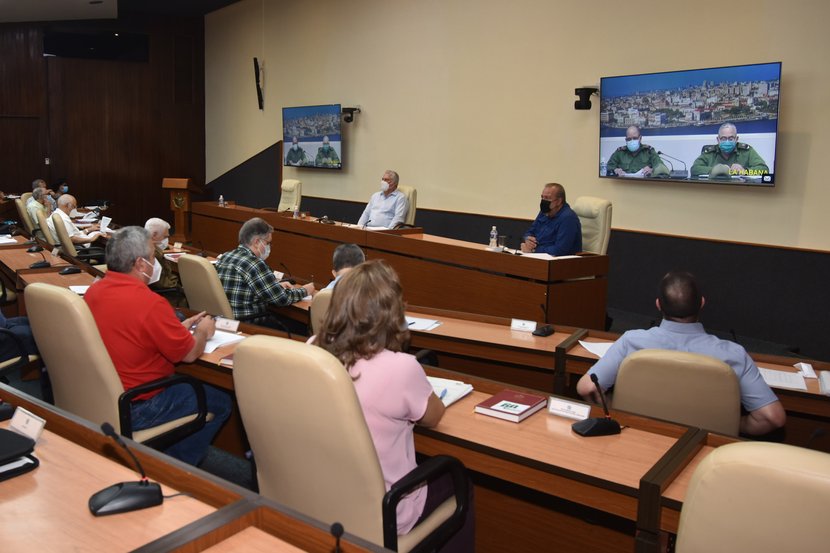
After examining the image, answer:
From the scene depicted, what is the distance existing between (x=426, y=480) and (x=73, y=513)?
0.88 m

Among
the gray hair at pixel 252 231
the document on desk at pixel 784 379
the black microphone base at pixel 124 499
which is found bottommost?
the document on desk at pixel 784 379

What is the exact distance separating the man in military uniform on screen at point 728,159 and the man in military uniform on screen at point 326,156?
5554mm

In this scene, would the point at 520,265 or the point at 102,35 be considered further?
the point at 102,35

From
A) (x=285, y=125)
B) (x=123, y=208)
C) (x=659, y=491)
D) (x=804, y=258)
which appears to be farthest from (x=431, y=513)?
(x=123, y=208)

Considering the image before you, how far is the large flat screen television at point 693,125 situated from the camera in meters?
5.64

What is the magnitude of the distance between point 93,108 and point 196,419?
1160cm

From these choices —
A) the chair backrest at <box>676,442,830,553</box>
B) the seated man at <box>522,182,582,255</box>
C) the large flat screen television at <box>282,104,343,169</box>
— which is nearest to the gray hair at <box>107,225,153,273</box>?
the chair backrest at <box>676,442,830,553</box>

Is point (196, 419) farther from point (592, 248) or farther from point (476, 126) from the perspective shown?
point (476, 126)

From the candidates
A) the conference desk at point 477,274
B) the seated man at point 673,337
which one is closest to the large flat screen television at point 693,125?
the conference desk at point 477,274

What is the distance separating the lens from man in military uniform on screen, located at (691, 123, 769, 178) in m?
5.73

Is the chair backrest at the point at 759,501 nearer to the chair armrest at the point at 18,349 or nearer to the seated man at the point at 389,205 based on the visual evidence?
the chair armrest at the point at 18,349

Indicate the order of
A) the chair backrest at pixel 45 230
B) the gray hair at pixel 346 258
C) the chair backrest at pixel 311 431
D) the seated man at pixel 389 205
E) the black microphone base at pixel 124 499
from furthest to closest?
the seated man at pixel 389 205 < the chair backrest at pixel 45 230 < the gray hair at pixel 346 258 < the chair backrest at pixel 311 431 < the black microphone base at pixel 124 499

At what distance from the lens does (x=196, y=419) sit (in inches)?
113

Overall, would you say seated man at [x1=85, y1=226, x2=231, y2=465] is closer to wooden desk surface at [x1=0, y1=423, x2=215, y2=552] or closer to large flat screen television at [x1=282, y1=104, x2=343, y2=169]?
wooden desk surface at [x1=0, y1=423, x2=215, y2=552]
